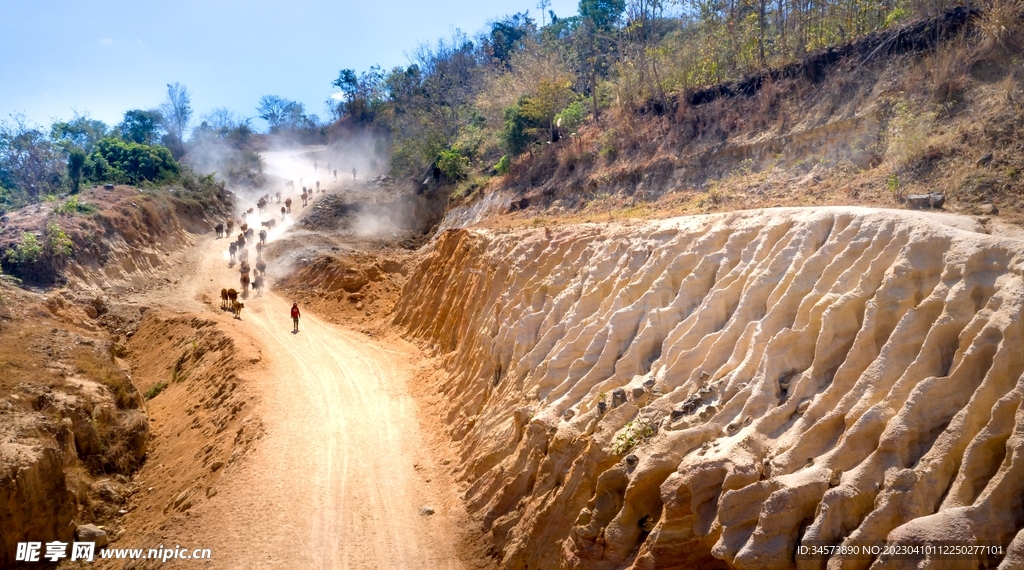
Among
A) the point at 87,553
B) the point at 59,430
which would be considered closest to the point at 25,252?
the point at 59,430

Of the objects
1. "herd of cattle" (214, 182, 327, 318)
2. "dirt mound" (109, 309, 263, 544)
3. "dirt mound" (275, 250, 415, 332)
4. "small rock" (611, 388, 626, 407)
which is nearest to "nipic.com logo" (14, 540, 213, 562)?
"dirt mound" (109, 309, 263, 544)

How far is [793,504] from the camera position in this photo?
255 inches

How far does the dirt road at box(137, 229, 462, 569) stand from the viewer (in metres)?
11.0

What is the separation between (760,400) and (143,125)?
68.9 meters

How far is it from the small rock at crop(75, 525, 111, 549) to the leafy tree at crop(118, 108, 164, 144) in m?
56.2

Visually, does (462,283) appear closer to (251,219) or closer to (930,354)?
(930,354)

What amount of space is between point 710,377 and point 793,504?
2772mm

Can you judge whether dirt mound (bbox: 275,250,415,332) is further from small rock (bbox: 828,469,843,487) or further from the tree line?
small rock (bbox: 828,469,843,487)

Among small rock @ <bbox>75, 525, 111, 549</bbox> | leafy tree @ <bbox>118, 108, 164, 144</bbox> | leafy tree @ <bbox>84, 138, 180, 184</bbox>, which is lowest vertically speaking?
small rock @ <bbox>75, 525, 111, 549</bbox>

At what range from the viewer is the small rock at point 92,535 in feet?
41.5

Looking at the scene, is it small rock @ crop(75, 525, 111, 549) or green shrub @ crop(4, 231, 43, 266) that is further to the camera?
green shrub @ crop(4, 231, 43, 266)

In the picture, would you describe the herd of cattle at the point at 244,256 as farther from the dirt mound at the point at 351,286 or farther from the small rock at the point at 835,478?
the small rock at the point at 835,478

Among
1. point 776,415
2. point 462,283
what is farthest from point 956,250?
point 462,283

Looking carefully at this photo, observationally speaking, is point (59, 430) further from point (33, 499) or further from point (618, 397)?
point (618, 397)
